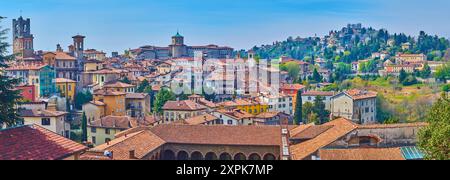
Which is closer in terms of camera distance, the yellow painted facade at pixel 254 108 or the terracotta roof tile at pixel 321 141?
the terracotta roof tile at pixel 321 141

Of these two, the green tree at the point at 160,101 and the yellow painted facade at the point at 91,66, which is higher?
the yellow painted facade at the point at 91,66

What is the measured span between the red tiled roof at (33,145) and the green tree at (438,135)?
3655 millimetres

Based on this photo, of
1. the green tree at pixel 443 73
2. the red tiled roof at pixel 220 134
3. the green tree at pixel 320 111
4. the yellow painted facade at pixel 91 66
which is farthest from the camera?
the green tree at pixel 443 73

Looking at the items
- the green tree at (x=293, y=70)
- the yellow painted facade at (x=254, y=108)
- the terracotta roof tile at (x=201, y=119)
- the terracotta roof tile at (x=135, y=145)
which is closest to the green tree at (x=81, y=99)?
the yellow painted facade at (x=254, y=108)

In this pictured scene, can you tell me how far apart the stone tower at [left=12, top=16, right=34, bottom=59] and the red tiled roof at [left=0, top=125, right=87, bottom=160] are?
90.0ft

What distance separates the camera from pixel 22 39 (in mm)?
32812

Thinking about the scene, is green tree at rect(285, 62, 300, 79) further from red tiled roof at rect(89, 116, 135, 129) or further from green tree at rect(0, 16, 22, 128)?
green tree at rect(0, 16, 22, 128)

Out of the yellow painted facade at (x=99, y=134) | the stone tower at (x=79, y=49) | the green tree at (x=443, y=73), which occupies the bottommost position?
the yellow painted facade at (x=99, y=134)

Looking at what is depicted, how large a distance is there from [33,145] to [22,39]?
29517 millimetres

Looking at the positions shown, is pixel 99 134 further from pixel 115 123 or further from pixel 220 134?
pixel 220 134

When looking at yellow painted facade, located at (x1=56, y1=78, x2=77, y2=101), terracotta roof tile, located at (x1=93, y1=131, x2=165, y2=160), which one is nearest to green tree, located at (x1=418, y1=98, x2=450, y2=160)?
terracotta roof tile, located at (x1=93, y1=131, x2=165, y2=160)

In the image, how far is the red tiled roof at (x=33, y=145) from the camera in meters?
4.94

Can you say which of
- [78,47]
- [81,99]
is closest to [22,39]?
[78,47]

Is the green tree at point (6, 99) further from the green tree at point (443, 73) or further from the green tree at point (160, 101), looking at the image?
the green tree at point (443, 73)
